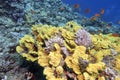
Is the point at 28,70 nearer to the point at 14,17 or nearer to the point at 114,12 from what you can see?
the point at 14,17

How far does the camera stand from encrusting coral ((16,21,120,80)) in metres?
3.63

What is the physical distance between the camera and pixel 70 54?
3.93 meters

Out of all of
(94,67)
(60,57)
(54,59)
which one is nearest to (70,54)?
(60,57)

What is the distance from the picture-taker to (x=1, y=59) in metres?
4.93

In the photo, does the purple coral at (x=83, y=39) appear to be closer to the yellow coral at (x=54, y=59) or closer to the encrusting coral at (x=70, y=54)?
the encrusting coral at (x=70, y=54)

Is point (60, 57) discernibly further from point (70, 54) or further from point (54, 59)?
point (70, 54)

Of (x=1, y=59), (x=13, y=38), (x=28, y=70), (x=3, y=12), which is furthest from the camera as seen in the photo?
(x=3, y=12)

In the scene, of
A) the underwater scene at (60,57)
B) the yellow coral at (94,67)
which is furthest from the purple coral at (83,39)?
the yellow coral at (94,67)

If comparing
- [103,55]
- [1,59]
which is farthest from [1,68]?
[103,55]

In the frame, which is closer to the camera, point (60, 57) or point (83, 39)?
point (60, 57)

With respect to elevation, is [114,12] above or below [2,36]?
below

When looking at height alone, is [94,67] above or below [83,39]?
below

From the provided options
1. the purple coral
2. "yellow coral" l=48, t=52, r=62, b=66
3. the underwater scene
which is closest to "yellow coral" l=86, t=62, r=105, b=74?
the underwater scene

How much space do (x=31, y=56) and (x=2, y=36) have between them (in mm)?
2676
